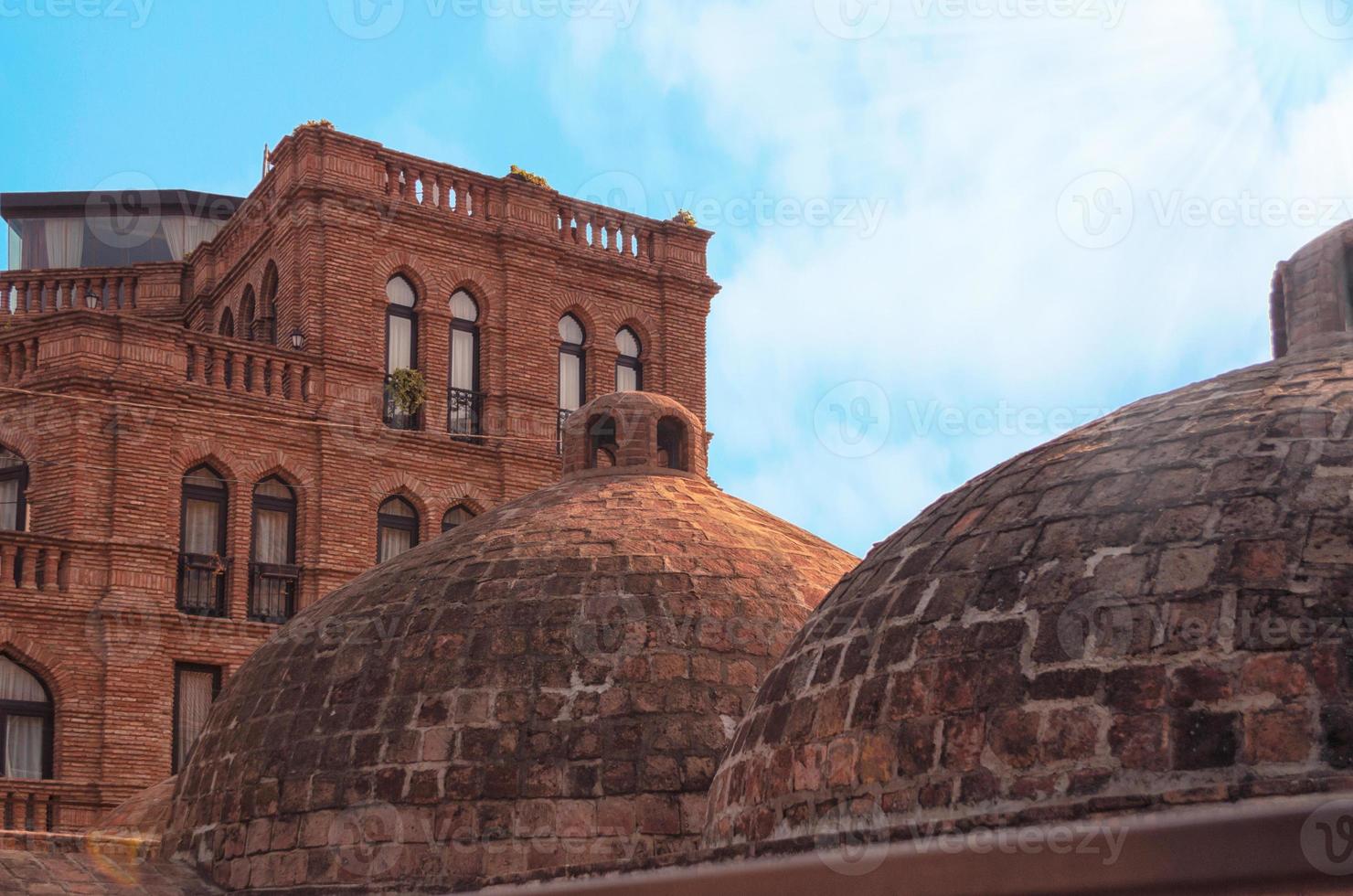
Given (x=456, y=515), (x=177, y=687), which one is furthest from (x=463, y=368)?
(x=177, y=687)

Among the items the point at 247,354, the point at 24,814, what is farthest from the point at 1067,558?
the point at 247,354

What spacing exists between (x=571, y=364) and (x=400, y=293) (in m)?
3.27

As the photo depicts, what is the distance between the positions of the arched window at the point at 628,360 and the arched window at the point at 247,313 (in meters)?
6.22

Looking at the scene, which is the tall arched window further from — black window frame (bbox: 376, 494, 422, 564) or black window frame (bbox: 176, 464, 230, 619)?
black window frame (bbox: 176, 464, 230, 619)

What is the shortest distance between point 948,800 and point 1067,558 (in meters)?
1.19

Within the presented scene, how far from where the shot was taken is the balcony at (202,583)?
28.1 meters

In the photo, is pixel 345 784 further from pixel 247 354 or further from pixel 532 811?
pixel 247 354

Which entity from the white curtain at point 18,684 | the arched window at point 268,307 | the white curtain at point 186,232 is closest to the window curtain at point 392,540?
the arched window at point 268,307

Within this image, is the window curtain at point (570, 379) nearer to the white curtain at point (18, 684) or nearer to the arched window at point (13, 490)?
the arched window at point (13, 490)

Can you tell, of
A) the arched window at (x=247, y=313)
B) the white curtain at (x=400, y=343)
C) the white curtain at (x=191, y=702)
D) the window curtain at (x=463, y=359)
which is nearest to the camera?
the white curtain at (x=191, y=702)

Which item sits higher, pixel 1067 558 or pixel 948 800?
pixel 1067 558

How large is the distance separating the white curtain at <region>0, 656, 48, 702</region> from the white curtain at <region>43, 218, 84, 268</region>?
1358 cm

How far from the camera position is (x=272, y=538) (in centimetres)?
2919

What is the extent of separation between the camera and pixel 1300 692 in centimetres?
737
